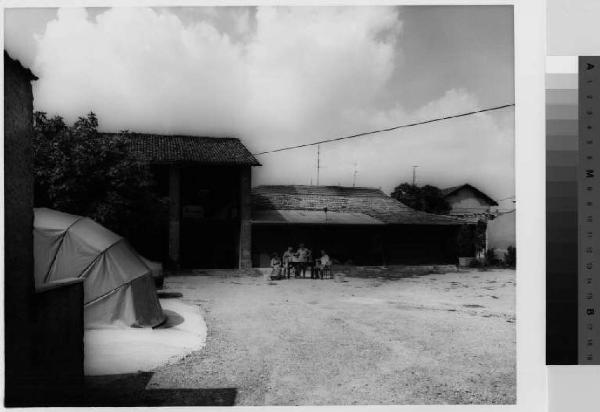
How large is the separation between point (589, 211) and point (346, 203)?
6633 mm

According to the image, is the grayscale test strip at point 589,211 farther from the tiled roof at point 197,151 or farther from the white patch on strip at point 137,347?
the tiled roof at point 197,151

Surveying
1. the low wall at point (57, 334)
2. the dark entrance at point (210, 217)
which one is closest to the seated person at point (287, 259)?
the dark entrance at point (210, 217)

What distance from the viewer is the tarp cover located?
5598 mm

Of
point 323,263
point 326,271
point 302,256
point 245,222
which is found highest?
point 245,222

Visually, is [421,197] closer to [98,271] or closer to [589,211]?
[589,211]

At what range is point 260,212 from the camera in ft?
36.1

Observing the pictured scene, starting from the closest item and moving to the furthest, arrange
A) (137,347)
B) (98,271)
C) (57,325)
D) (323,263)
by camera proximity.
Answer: (57,325), (137,347), (98,271), (323,263)

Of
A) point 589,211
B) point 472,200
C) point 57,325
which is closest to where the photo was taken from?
point 57,325

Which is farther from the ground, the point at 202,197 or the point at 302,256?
the point at 202,197

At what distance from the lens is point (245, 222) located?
1088 cm

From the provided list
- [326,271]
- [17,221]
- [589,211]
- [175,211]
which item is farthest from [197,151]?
[589,211]

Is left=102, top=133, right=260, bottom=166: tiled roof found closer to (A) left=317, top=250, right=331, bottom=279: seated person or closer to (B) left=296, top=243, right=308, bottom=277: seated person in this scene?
(B) left=296, top=243, right=308, bottom=277: seated person

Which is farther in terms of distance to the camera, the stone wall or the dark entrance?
the dark entrance

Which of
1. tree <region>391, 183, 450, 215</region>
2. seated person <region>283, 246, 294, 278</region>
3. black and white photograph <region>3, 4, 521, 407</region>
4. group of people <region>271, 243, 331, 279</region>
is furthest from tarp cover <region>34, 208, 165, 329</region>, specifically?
tree <region>391, 183, 450, 215</region>
